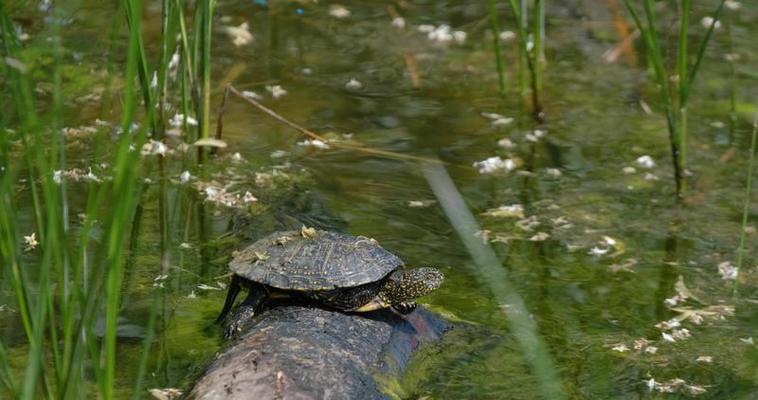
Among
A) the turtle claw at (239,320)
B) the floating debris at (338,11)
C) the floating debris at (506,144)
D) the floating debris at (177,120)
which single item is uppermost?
the turtle claw at (239,320)

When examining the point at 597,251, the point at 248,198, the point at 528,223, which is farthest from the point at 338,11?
the point at 597,251

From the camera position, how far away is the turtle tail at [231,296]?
4.14 metres

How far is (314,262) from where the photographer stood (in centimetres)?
400

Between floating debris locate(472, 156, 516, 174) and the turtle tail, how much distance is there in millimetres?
2216

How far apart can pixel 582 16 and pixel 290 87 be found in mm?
2554

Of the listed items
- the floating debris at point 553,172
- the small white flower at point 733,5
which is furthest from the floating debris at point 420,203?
the small white flower at point 733,5

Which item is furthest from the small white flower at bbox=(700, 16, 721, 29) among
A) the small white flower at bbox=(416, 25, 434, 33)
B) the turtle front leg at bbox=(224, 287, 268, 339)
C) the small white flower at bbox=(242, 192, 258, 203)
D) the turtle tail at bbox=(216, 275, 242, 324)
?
the turtle front leg at bbox=(224, 287, 268, 339)

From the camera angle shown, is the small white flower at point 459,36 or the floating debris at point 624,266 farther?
the small white flower at point 459,36

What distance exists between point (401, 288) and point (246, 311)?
1.73 ft

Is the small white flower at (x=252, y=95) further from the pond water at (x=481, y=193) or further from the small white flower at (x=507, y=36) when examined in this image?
the small white flower at (x=507, y=36)

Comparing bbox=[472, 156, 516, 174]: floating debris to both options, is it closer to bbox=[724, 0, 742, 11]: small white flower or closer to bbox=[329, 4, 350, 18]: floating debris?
bbox=[329, 4, 350, 18]: floating debris

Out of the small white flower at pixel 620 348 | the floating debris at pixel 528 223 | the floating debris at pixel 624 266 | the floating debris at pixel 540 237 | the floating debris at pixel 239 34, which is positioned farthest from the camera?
the floating debris at pixel 239 34

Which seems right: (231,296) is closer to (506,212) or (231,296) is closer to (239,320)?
(239,320)

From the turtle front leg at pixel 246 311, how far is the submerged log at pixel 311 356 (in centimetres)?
6
